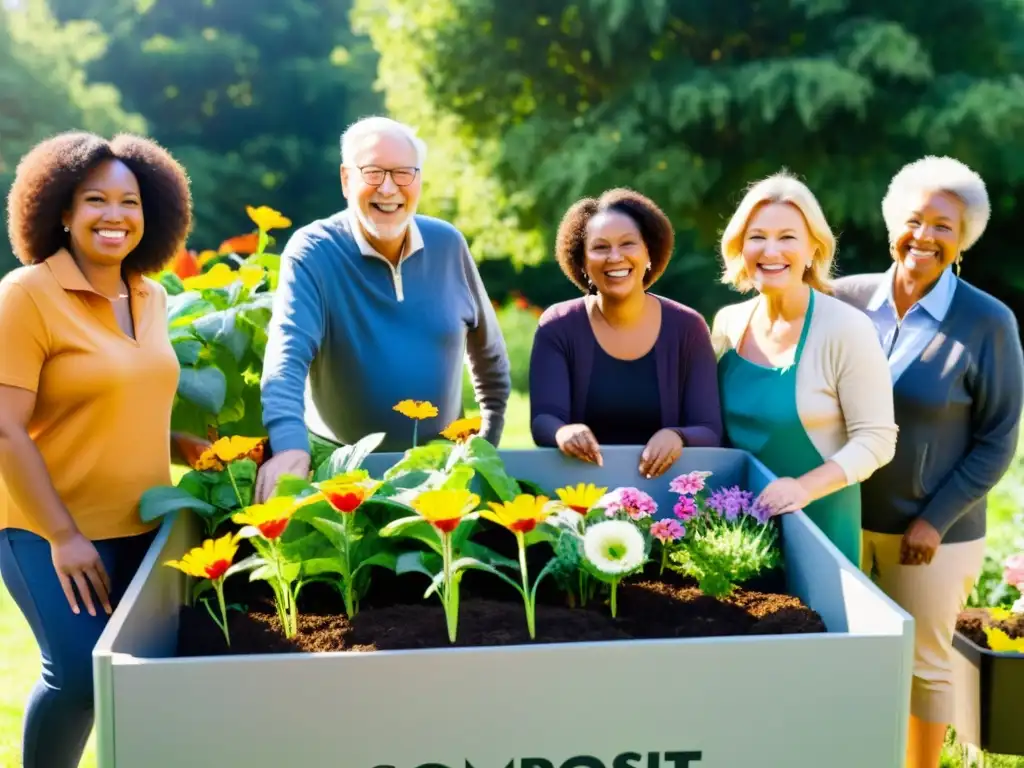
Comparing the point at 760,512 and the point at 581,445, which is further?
the point at 581,445

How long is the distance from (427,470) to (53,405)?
742 mm

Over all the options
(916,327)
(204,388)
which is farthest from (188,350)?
(916,327)

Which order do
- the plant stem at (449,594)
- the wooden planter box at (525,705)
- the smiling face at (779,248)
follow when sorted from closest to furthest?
the wooden planter box at (525,705) → the plant stem at (449,594) → the smiling face at (779,248)

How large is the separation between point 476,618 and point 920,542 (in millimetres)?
1276

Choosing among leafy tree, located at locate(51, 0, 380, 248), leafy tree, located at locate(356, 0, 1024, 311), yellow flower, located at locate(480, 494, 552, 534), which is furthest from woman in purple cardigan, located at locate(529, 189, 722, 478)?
leafy tree, located at locate(51, 0, 380, 248)

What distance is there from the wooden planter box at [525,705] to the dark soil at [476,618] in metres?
0.17

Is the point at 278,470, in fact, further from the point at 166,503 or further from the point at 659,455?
the point at 659,455

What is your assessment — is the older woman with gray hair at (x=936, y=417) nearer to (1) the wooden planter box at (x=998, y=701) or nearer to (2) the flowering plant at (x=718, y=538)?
(1) the wooden planter box at (x=998, y=701)

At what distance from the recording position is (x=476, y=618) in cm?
168

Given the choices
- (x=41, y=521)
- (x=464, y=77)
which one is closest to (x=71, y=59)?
(x=464, y=77)

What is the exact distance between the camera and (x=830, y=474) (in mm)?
2145

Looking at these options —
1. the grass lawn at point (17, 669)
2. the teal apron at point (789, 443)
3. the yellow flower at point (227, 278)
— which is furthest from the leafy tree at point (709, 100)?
the teal apron at point (789, 443)

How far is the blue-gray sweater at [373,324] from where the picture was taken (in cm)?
238

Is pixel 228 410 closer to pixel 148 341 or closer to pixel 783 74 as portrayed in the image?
pixel 148 341
